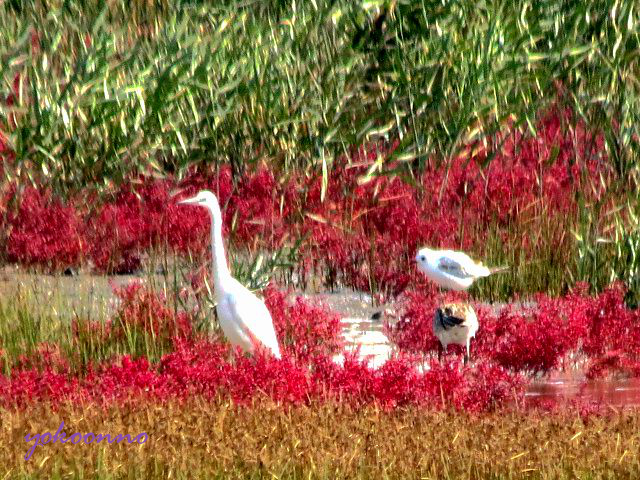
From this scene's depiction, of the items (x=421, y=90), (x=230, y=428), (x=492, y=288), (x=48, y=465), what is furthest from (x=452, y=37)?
(x=48, y=465)

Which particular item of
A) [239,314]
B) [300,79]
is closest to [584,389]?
[239,314]

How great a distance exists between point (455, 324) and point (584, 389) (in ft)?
2.68

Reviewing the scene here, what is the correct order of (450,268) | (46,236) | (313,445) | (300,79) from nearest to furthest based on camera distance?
1. (313,445)
2. (450,268)
3. (300,79)
4. (46,236)

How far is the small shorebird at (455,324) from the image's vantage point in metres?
8.46

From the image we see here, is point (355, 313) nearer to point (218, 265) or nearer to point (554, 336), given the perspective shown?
point (554, 336)

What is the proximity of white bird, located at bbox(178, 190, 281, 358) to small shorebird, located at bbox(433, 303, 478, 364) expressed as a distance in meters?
1.13

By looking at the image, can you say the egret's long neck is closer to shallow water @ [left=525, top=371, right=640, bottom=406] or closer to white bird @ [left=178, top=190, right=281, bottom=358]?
white bird @ [left=178, top=190, right=281, bottom=358]

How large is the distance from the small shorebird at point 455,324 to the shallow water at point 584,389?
0.48 m

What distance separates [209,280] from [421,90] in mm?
2496

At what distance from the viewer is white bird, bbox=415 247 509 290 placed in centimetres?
1000

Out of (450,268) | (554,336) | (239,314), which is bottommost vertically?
(450,268)

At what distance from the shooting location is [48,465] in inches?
213

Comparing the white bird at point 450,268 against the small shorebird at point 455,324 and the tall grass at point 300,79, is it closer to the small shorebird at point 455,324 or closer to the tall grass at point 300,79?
the tall grass at point 300,79

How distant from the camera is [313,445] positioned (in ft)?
18.7
